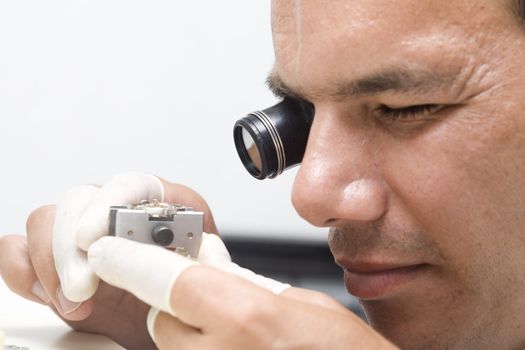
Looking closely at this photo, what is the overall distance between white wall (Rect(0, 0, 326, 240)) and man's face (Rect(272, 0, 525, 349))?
154 centimetres

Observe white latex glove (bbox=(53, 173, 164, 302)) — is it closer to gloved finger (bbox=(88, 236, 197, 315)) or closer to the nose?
gloved finger (bbox=(88, 236, 197, 315))

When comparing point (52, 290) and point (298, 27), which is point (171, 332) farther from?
point (298, 27)

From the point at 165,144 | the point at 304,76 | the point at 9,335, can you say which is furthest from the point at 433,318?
the point at 165,144

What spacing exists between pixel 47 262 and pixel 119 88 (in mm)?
1493

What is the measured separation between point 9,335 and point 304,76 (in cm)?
60

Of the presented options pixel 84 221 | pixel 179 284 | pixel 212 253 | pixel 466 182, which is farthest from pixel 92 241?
pixel 466 182

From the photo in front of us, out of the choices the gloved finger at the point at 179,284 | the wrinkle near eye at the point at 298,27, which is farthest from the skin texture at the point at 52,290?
the wrinkle near eye at the point at 298,27

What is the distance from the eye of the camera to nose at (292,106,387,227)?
1.08 metres

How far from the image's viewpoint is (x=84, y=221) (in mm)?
1103

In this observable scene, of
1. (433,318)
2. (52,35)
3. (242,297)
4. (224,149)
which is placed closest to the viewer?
(242,297)

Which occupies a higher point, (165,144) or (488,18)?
(488,18)

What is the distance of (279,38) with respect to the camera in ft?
3.92

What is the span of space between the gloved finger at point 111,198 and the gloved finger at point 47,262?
115mm

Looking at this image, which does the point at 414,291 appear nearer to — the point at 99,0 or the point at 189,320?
the point at 189,320
